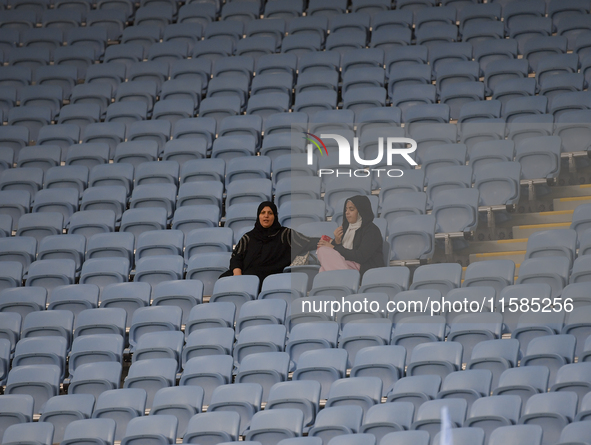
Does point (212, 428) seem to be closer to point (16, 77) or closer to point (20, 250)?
point (20, 250)

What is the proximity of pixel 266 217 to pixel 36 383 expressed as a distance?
2015mm

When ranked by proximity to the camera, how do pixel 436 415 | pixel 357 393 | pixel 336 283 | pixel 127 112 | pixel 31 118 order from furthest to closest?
pixel 31 118
pixel 127 112
pixel 336 283
pixel 357 393
pixel 436 415

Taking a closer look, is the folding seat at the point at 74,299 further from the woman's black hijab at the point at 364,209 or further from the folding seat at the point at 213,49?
the folding seat at the point at 213,49

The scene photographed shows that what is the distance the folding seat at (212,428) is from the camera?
4629 millimetres

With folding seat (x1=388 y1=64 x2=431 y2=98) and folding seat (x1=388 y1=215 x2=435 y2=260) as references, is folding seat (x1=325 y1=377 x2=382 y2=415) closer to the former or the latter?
folding seat (x1=388 y1=215 x2=435 y2=260)

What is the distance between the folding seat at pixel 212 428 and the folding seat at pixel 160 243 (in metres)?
2.26

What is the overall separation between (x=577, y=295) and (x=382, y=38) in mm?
4434

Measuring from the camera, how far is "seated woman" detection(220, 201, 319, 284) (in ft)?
20.8

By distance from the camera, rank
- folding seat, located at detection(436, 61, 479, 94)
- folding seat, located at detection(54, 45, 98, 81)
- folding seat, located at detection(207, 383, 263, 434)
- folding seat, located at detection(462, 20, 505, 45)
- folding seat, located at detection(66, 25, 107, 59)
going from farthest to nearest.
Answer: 1. folding seat, located at detection(66, 25, 107, 59)
2. folding seat, located at detection(54, 45, 98, 81)
3. folding seat, located at detection(462, 20, 505, 45)
4. folding seat, located at detection(436, 61, 479, 94)
5. folding seat, located at detection(207, 383, 263, 434)

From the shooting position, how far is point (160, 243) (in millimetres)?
6734

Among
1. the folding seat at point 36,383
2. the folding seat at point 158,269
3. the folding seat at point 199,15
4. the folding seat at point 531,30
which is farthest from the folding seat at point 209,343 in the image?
the folding seat at point 199,15

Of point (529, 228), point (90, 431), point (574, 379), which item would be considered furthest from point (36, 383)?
point (529, 228)

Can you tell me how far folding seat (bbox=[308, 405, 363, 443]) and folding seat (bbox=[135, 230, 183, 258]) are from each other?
8.41 ft

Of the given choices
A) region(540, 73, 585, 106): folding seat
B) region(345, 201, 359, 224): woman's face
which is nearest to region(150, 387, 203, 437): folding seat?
region(345, 201, 359, 224): woman's face
